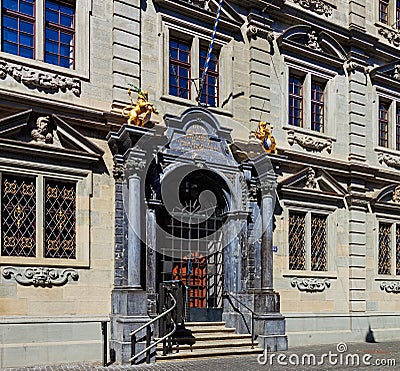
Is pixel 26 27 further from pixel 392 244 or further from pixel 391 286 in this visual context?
pixel 391 286

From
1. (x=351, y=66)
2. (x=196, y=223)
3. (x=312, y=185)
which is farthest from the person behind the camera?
(x=351, y=66)

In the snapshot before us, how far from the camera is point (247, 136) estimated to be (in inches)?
656

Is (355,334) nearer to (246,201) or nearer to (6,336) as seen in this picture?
(246,201)

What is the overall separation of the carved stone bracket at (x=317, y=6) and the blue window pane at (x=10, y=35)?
8.42m

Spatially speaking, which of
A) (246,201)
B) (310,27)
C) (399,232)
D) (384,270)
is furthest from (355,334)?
(310,27)

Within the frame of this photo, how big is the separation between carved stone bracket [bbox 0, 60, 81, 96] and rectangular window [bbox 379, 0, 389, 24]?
459 inches

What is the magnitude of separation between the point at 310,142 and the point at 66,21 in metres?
7.57

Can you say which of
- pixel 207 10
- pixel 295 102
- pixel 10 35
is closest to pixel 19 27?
pixel 10 35

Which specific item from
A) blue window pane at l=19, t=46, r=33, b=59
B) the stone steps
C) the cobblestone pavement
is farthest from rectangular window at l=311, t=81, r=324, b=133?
blue window pane at l=19, t=46, r=33, b=59

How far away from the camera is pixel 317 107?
18.8 meters

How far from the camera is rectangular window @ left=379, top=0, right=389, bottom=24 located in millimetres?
20984

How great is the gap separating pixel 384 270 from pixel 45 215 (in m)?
11.3

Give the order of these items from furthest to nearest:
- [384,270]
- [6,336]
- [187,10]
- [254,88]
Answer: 1. [384,270]
2. [254,88]
3. [187,10]
4. [6,336]

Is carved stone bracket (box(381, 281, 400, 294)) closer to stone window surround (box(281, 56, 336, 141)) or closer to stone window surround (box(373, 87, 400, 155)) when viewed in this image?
stone window surround (box(373, 87, 400, 155))
